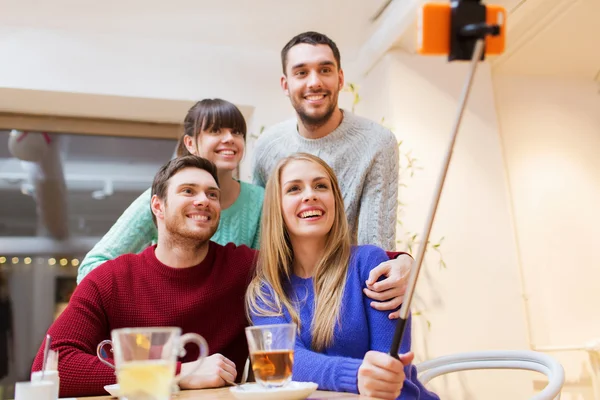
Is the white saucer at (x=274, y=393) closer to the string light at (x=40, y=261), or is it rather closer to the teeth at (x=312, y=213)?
the teeth at (x=312, y=213)

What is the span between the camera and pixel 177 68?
3.62m

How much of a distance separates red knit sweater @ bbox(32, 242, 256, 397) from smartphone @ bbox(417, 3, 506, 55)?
1041mm

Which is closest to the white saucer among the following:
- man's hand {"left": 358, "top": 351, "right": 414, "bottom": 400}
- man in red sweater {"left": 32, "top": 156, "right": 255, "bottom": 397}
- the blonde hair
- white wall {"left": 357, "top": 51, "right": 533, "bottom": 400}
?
man's hand {"left": 358, "top": 351, "right": 414, "bottom": 400}

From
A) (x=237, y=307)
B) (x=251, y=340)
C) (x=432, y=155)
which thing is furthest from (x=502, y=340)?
(x=251, y=340)

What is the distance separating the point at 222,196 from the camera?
7.00 feet

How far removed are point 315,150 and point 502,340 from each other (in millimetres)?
1831

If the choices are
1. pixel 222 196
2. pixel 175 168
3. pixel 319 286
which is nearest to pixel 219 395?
pixel 319 286

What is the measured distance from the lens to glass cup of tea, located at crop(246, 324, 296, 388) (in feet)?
3.23

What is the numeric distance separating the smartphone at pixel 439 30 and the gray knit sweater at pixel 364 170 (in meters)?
1.29

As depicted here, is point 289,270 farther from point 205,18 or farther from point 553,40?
point 553,40

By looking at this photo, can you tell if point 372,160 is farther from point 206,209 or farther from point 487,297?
point 487,297

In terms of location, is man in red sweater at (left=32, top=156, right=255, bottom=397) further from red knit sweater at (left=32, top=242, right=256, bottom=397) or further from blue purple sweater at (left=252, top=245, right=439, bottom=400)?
blue purple sweater at (left=252, top=245, right=439, bottom=400)

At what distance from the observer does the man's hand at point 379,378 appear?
108 cm

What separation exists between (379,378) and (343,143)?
1.15 metres
